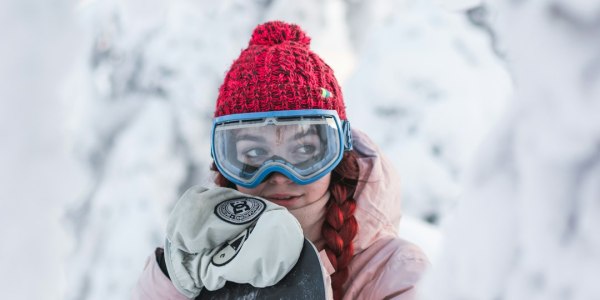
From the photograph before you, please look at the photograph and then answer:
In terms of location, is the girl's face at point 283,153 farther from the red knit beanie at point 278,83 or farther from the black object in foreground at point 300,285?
the black object in foreground at point 300,285

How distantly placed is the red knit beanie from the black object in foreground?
0.32 metres

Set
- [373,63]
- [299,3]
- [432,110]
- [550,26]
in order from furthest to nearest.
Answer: [299,3], [373,63], [432,110], [550,26]

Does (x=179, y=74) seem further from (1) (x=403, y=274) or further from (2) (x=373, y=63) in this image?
(1) (x=403, y=274)

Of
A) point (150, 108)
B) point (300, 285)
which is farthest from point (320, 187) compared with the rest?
point (150, 108)

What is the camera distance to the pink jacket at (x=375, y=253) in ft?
2.71

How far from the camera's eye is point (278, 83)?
3.03 ft

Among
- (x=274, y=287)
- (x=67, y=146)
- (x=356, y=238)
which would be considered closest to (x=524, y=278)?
(x=274, y=287)

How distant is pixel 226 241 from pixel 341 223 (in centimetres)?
27

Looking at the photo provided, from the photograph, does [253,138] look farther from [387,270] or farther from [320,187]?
[387,270]

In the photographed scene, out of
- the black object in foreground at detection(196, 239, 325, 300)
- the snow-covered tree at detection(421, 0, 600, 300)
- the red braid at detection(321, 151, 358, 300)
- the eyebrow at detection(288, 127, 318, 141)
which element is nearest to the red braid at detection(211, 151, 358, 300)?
the red braid at detection(321, 151, 358, 300)

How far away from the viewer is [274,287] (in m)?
0.67

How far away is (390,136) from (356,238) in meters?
1.75

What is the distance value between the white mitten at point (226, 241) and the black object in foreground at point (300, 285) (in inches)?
0.5

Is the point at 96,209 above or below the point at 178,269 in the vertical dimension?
below
